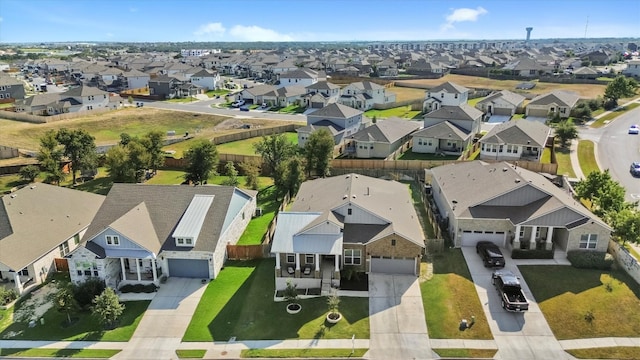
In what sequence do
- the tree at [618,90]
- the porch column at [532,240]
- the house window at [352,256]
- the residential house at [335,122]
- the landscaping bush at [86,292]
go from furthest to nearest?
the tree at [618,90]
the residential house at [335,122]
the porch column at [532,240]
the house window at [352,256]
the landscaping bush at [86,292]

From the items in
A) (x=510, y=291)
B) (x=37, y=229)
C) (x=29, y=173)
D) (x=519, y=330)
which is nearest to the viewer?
(x=519, y=330)

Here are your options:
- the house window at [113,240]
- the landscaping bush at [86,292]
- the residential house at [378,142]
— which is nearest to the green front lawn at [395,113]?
the residential house at [378,142]

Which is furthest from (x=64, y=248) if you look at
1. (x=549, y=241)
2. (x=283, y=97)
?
(x=283, y=97)

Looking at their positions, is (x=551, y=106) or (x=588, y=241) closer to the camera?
(x=588, y=241)

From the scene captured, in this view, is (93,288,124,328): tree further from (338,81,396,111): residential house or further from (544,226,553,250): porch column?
(338,81,396,111): residential house

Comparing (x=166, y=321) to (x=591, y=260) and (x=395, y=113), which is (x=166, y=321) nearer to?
(x=591, y=260)

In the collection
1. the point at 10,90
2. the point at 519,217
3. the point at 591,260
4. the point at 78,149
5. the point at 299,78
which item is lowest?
the point at 591,260

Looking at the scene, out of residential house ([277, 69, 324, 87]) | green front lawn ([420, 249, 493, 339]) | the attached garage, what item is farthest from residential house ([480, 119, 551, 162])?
residential house ([277, 69, 324, 87])

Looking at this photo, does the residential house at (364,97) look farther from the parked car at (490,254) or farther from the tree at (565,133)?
the parked car at (490,254)
